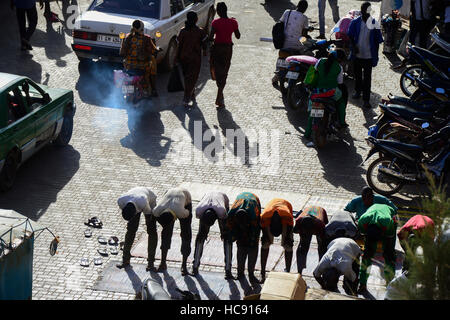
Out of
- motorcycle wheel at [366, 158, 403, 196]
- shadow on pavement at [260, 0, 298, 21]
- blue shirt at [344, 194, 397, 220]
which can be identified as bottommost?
shadow on pavement at [260, 0, 298, 21]

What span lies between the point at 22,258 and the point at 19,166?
4140mm

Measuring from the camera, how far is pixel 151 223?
9086 mm

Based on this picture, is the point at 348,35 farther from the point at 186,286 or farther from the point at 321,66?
the point at 186,286

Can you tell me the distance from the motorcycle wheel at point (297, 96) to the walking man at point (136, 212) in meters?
6.02

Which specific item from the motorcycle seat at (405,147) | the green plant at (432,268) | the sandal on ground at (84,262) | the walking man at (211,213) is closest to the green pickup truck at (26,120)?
the sandal on ground at (84,262)

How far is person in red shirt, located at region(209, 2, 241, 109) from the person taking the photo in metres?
14.4

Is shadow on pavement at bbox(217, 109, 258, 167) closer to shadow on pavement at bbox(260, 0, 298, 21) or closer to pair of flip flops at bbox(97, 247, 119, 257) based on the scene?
pair of flip flops at bbox(97, 247, 119, 257)

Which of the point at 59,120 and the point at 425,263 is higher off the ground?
the point at 425,263

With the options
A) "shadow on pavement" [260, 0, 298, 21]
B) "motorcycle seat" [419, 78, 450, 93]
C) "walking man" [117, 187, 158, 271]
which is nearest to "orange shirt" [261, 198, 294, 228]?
"walking man" [117, 187, 158, 271]

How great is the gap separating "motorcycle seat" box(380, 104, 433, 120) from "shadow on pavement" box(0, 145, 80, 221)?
5.25 meters

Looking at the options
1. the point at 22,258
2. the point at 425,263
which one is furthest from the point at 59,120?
the point at 425,263

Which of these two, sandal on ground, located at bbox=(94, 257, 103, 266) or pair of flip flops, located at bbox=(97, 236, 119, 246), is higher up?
sandal on ground, located at bbox=(94, 257, 103, 266)

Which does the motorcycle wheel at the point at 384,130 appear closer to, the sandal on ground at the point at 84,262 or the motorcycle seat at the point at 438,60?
the motorcycle seat at the point at 438,60

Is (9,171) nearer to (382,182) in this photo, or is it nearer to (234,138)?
(234,138)
